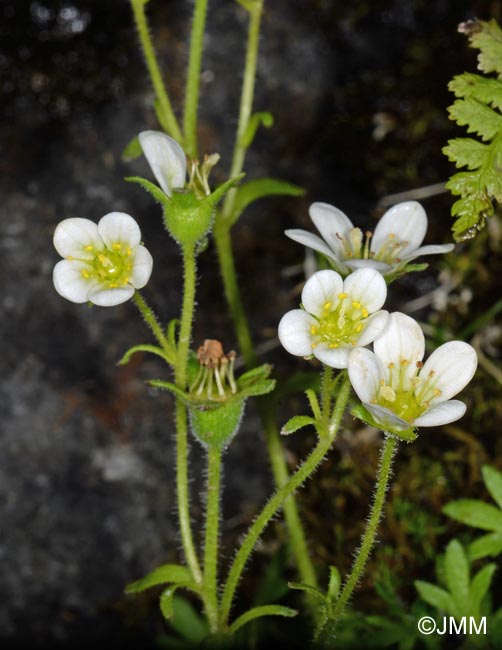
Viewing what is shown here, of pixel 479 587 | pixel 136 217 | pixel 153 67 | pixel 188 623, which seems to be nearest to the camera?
pixel 479 587

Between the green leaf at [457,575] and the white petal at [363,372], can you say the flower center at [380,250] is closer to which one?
the white petal at [363,372]

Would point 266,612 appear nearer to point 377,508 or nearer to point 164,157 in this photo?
point 377,508

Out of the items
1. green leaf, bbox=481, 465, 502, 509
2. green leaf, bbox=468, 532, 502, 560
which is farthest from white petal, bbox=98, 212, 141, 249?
green leaf, bbox=468, 532, 502, 560

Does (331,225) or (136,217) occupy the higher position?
(136,217)

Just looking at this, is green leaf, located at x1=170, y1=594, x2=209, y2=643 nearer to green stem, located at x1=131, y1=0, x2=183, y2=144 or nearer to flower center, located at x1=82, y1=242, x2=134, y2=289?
flower center, located at x1=82, y1=242, x2=134, y2=289

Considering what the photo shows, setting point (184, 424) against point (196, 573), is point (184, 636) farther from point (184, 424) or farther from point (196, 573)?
point (184, 424)

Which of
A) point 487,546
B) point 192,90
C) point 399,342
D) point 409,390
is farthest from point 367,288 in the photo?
point 192,90

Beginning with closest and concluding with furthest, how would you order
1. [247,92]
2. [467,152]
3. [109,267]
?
[467,152], [109,267], [247,92]
